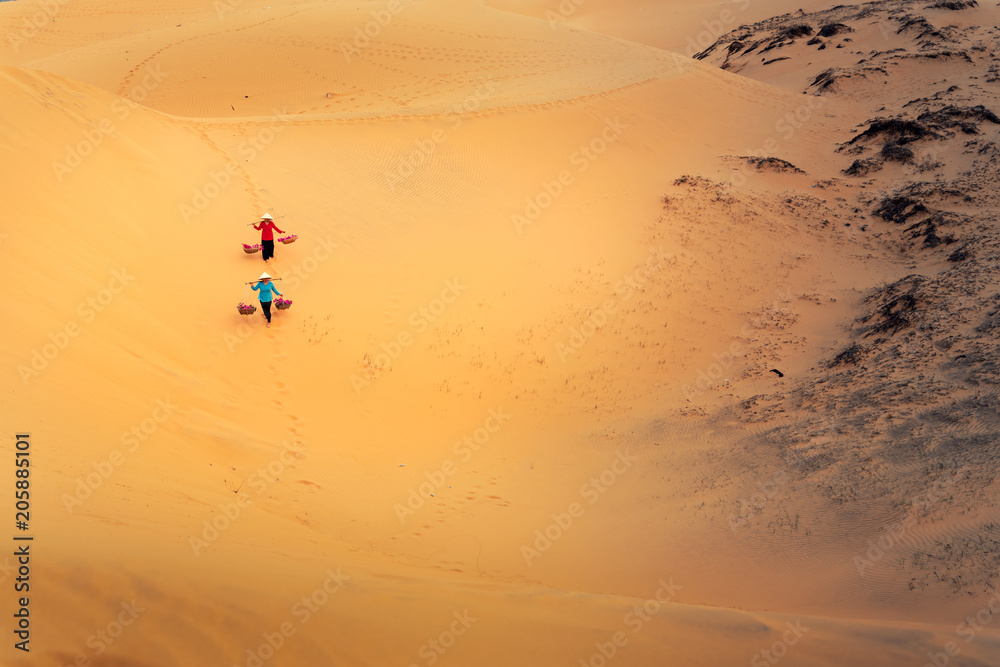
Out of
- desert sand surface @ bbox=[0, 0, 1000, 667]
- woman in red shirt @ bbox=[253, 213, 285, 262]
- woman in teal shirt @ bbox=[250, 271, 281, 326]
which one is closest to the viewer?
desert sand surface @ bbox=[0, 0, 1000, 667]

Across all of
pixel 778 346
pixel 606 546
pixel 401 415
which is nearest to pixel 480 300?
pixel 401 415

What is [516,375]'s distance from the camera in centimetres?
1116

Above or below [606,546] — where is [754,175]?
above

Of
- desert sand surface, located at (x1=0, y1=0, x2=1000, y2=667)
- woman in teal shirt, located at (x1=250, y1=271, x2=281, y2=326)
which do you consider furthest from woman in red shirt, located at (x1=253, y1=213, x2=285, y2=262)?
woman in teal shirt, located at (x1=250, y1=271, x2=281, y2=326)

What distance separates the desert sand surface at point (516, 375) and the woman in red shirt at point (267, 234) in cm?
40

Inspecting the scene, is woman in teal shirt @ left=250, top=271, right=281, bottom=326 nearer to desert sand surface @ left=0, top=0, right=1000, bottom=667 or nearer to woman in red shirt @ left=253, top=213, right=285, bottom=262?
desert sand surface @ left=0, top=0, right=1000, bottom=667

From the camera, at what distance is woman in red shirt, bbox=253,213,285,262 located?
39.2ft

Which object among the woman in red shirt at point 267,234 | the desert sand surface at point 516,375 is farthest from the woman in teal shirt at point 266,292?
the woman in red shirt at point 267,234

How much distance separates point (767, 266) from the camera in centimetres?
1467

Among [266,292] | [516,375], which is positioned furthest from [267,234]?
[516,375]

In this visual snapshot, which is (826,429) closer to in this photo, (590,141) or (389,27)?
(590,141)

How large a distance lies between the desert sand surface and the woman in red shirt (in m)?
0.40

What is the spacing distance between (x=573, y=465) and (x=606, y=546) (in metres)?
1.87

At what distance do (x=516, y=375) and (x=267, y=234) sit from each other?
16.3 ft
